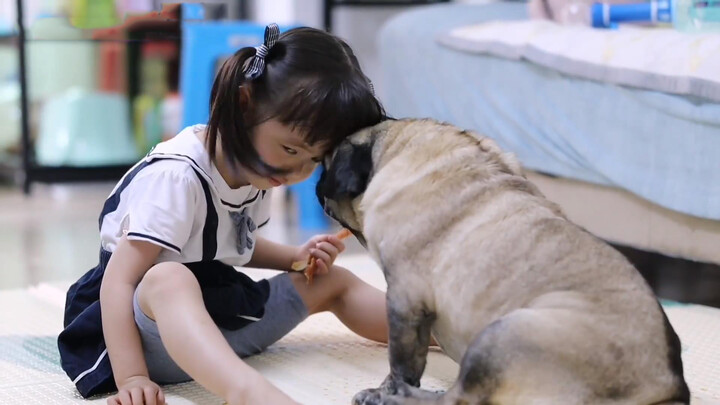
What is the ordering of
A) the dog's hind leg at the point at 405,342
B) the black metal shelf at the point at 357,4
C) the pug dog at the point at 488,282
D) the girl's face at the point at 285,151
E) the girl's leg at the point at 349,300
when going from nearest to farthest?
the pug dog at the point at 488,282
the dog's hind leg at the point at 405,342
the girl's face at the point at 285,151
the girl's leg at the point at 349,300
the black metal shelf at the point at 357,4

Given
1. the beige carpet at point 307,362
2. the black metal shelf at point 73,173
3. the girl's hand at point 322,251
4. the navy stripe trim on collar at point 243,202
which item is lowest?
the black metal shelf at point 73,173

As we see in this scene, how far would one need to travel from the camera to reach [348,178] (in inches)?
38.4

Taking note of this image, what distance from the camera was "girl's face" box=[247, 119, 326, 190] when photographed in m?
1.03

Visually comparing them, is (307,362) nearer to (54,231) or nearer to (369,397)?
(369,397)

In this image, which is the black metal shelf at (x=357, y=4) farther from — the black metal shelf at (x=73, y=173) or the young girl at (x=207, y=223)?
the young girl at (x=207, y=223)

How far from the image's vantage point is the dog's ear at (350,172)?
979mm

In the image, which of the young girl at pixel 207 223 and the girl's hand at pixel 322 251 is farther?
the girl's hand at pixel 322 251

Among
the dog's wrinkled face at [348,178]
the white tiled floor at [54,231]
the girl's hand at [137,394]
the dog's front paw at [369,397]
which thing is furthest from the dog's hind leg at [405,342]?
the white tiled floor at [54,231]

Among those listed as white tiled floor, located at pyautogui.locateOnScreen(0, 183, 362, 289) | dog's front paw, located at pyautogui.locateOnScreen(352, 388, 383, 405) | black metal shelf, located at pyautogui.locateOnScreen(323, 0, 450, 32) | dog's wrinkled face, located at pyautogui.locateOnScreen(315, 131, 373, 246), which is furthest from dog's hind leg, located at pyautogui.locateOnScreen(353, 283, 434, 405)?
black metal shelf, located at pyautogui.locateOnScreen(323, 0, 450, 32)

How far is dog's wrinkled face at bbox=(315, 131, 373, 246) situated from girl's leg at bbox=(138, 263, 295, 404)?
0.54 feet

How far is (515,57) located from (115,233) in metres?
1.09

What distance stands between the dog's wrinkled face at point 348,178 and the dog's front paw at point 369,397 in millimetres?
165

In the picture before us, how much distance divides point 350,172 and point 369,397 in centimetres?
22

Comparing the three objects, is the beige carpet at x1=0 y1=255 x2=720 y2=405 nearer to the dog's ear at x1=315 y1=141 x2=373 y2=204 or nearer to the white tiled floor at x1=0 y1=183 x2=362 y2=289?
the dog's ear at x1=315 y1=141 x2=373 y2=204
